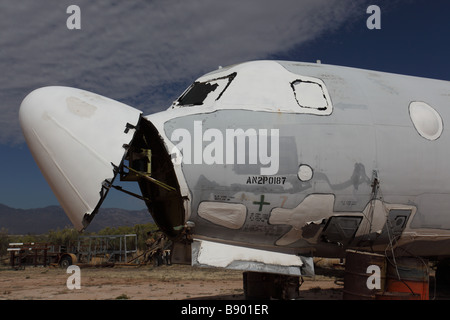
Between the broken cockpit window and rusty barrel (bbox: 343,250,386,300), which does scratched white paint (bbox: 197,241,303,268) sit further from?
the broken cockpit window

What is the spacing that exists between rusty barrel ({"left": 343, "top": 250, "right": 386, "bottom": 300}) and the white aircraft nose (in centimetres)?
432

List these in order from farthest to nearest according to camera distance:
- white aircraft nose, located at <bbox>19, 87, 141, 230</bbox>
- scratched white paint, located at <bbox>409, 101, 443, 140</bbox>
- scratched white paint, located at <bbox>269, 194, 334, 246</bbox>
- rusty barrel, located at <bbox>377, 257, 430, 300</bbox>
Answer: scratched white paint, located at <bbox>409, 101, 443, 140</bbox> → rusty barrel, located at <bbox>377, 257, 430, 300</bbox> → scratched white paint, located at <bbox>269, 194, 334, 246</bbox> → white aircraft nose, located at <bbox>19, 87, 141, 230</bbox>

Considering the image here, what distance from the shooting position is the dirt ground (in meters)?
14.2

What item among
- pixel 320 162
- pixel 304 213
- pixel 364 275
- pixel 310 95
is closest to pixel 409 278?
pixel 364 275

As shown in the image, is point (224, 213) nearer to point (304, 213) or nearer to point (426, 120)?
point (304, 213)

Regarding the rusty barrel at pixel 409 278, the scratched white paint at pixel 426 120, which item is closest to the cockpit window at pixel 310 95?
the scratched white paint at pixel 426 120

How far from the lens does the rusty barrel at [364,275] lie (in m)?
7.53

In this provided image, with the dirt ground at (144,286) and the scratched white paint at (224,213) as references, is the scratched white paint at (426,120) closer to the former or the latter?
the scratched white paint at (224,213)

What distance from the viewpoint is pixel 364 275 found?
7.55 meters

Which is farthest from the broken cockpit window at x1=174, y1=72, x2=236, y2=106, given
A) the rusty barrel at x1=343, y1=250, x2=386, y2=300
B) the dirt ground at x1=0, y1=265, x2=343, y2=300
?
the dirt ground at x1=0, y1=265, x2=343, y2=300

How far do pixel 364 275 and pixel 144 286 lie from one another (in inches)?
455

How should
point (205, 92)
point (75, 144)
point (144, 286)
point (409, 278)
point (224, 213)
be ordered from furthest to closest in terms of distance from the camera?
point (144, 286) < point (205, 92) < point (409, 278) < point (224, 213) < point (75, 144)

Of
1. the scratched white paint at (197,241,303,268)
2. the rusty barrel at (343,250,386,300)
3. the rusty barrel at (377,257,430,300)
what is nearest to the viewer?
the scratched white paint at (197,241,303,268)
